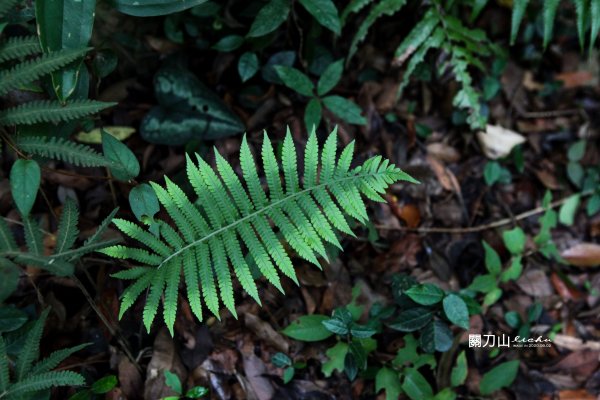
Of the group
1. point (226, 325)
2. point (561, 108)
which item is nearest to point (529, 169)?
point (561, 108)

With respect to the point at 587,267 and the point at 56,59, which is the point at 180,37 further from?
the point at 587,267

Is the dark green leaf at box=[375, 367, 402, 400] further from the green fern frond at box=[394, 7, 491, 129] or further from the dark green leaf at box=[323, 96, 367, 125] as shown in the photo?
the green fern frond at box=[394, 7, 491, 129]

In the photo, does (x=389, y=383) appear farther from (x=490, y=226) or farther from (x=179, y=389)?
(x=490, y=226)

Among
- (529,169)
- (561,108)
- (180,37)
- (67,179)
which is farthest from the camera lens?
(561,108)

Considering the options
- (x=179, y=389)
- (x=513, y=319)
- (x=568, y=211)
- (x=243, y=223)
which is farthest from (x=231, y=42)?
(x=568, y=211)

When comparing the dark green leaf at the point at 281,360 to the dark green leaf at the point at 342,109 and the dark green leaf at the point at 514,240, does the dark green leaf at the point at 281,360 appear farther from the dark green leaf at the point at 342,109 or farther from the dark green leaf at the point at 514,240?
the dark green leaf at the point at 514,240

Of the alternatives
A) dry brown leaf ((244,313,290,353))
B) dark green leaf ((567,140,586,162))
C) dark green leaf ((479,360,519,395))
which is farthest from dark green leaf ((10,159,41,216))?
dark green leaf ((567,140,586,162))
